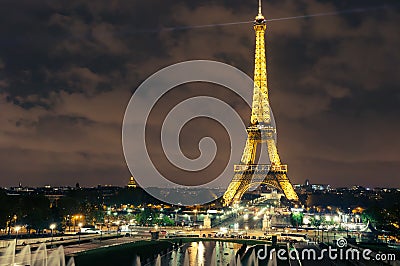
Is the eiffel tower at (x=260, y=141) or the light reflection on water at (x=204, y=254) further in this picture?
the eiffel tower at (x=260, y=141)

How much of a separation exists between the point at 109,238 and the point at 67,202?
1906 centimetres

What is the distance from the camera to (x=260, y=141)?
89625mm

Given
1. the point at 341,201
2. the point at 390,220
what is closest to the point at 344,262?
the point at 390,220

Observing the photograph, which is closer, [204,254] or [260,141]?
[204,254]

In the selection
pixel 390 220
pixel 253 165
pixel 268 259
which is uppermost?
pixel 253 165

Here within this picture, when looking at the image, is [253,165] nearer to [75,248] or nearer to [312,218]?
[312,218]

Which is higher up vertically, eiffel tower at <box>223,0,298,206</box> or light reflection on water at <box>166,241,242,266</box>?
eiffel tower at <box>223,0,298,206</box>

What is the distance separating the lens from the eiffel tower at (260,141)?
89062mm

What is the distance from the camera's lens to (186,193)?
649ft

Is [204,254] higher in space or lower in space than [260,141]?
lower

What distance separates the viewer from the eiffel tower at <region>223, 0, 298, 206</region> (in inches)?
3506

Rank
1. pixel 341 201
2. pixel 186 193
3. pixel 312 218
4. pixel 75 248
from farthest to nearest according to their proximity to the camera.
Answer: pixel 186 193
pixel 341 201
pixel 312 218
pixel 75 248

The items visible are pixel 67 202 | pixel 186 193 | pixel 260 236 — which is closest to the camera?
pixel 260 236

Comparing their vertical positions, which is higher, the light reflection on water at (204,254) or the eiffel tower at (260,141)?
the eiffel tower at (260,141)
